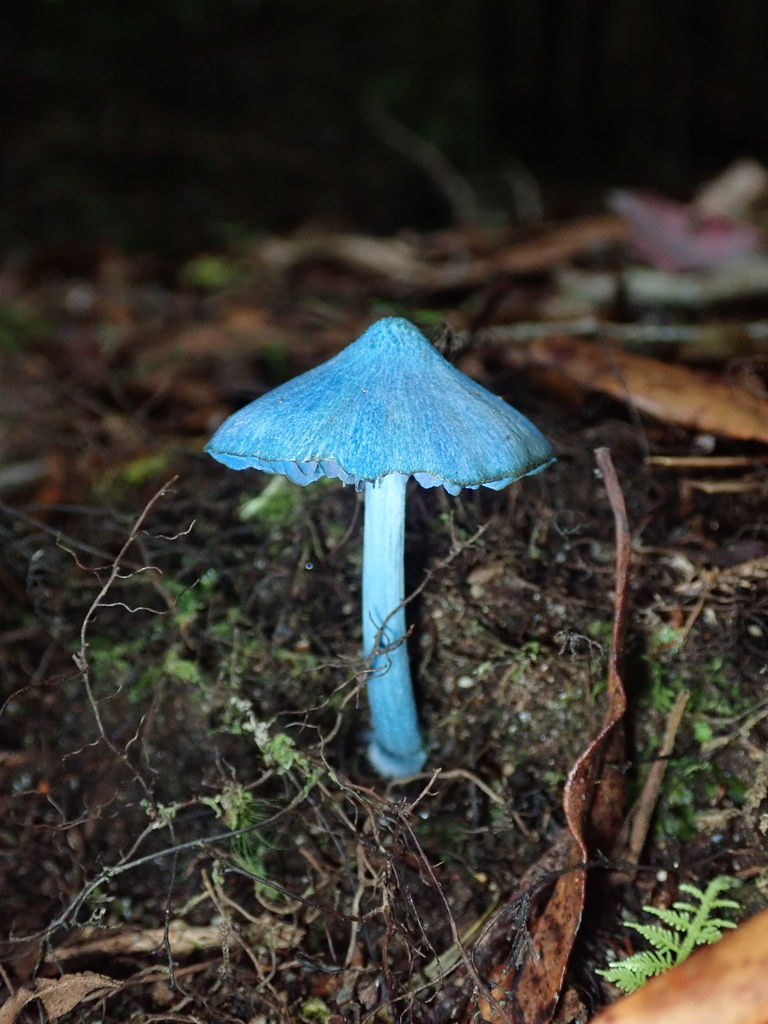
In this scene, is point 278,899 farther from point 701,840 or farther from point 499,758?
point 701,840

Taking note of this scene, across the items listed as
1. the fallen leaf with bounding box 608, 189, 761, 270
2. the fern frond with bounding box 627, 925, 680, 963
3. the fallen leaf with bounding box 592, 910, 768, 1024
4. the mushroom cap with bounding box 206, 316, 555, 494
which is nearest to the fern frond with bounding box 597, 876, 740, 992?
the fern frond with bounding box 627, 925, 680, 963

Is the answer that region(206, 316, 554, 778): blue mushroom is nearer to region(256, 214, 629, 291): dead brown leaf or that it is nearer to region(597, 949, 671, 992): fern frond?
region(597, 949, 671, 992): fern frond

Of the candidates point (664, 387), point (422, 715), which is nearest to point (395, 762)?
point (422, 715)

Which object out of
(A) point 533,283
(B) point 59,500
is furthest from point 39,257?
(A) point 533,283

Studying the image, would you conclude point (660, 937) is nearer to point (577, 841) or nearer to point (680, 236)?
point (577, 841)

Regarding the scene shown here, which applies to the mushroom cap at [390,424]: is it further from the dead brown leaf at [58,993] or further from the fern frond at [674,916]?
the dead brown leaf at [58,993]

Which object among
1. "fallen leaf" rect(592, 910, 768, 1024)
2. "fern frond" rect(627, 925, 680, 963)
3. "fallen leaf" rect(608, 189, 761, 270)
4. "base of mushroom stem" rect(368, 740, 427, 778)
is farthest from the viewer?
"fallen leaf" rect(608, 189, 761, 270)
